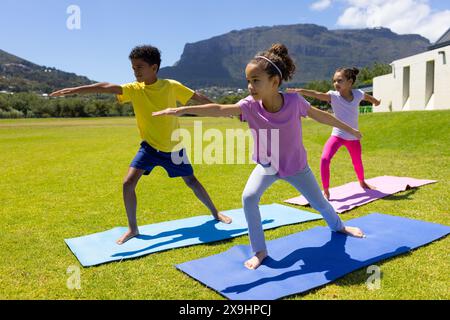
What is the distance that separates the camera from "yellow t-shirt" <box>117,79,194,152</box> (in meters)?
5.21

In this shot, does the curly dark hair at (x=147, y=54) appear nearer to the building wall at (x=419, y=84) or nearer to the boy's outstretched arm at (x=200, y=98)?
the boy's outstretched arm at (x=200, y=98)

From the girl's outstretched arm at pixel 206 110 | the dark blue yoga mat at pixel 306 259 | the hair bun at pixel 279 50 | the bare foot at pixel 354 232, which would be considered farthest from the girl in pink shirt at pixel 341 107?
the girl's outstretched arm at pixel 206 110

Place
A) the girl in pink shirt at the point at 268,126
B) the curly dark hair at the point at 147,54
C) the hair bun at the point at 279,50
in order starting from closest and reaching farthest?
1. the girl in pink shirt at the point at 268,126
2. the hair bun at the point at 279,50
3. the curly dark hair at the point at 147,54

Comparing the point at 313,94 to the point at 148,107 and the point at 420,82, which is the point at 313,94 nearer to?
the point at 148,107

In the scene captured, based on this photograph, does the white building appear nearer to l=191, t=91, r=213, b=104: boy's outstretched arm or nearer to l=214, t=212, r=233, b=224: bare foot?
l=214, t=212, r=233, b=224: bare foot

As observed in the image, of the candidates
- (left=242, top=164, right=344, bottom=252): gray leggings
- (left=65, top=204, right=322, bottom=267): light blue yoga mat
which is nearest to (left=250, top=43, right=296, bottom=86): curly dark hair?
(left=242, top=164, right=344, bottom=252): gray leggings

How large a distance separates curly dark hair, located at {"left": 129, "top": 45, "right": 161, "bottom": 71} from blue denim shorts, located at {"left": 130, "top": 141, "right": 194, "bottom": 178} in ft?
3.53

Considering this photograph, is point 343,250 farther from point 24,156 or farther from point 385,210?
point 24,156

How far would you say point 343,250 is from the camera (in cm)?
452

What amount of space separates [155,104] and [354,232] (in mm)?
3004

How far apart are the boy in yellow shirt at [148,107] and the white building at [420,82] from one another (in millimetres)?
35603

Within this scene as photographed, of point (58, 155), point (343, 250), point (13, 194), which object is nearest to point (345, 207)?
point (343, 250)

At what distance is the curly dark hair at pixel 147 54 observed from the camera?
5.11m
